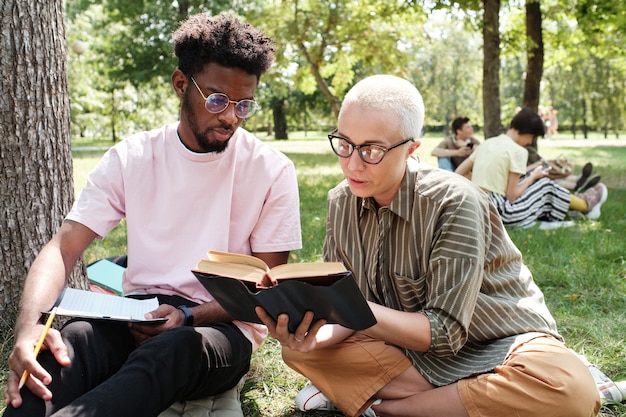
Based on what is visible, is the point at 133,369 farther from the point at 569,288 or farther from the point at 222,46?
the point at 569,288

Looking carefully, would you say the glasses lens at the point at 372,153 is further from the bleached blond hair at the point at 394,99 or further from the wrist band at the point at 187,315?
the wrist band at the point at 187,315

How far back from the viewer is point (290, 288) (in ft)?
6.51

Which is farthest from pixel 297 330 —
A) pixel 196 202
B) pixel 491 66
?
pixel 491 66

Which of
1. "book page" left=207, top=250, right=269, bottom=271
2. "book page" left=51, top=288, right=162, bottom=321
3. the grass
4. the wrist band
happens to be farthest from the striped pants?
"book page" left=207, top=250, right=269, bottom=271

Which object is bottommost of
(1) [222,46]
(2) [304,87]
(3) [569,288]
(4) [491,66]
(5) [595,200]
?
(3) [569,288]

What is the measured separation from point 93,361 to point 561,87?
44316 mm

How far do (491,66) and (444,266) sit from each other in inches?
361

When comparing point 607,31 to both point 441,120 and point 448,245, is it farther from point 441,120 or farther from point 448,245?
point 441,120

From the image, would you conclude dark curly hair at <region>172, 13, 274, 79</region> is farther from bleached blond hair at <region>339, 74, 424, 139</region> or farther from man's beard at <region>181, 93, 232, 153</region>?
bleached blond hair at <region>339, 74, 424, 139</region>

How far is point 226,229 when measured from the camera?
2.85m

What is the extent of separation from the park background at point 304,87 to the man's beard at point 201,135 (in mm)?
1158

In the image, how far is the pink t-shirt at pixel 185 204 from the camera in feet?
9.27

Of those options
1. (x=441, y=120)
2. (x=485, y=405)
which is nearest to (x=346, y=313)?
(x=485, y=405)

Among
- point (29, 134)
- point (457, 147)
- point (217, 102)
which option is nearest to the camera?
point (217, 102)
